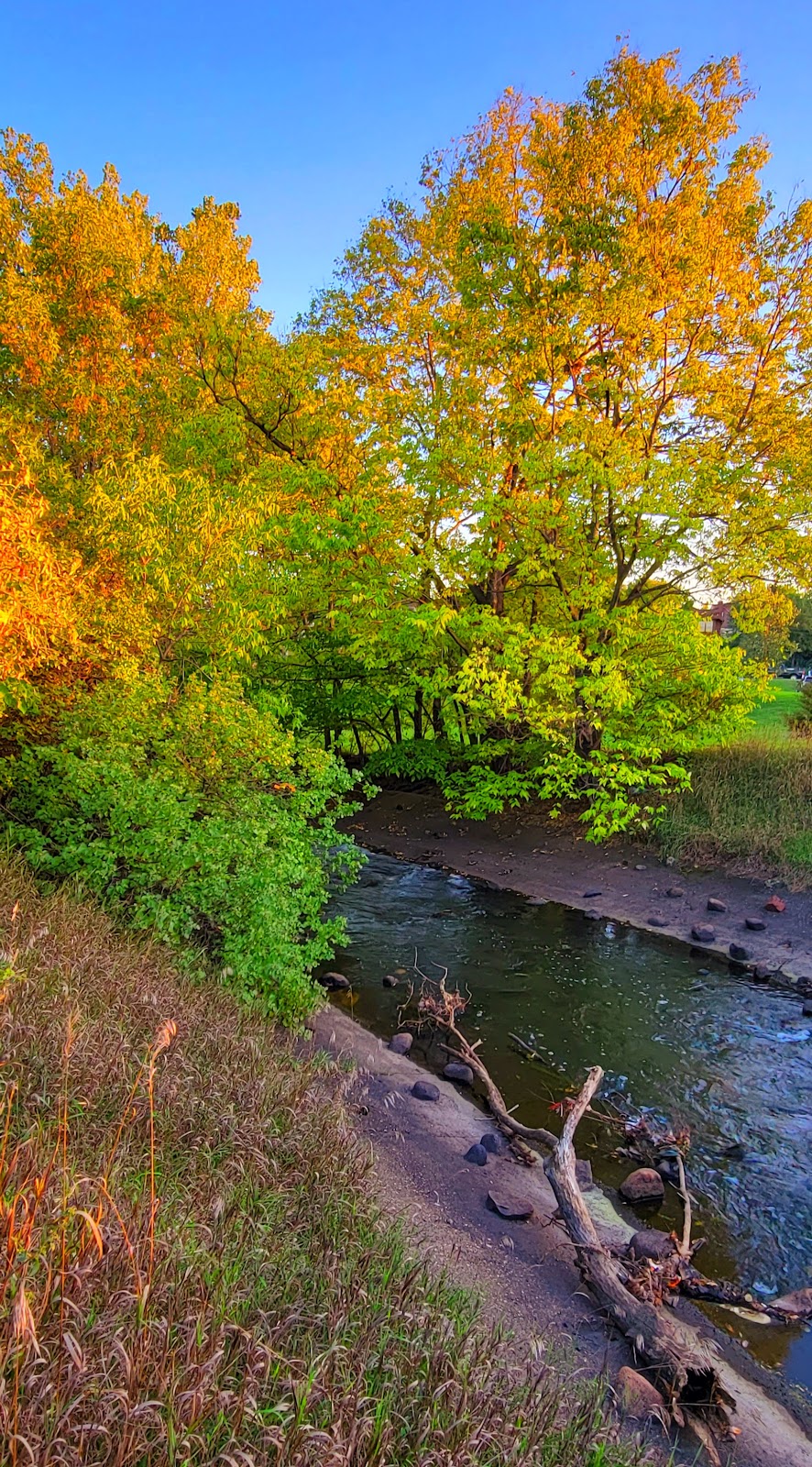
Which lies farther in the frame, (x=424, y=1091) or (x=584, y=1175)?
(x=424, y=1091)

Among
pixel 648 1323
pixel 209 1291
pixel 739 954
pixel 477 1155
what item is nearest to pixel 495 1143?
pixel 477 1155

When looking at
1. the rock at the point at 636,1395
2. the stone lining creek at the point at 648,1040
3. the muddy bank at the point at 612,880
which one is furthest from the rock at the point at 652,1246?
the muddy bank at the point at 612,880

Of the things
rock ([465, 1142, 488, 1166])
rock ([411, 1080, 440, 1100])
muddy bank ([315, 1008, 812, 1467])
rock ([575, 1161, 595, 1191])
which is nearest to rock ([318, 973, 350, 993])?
muddy bank ([315, 1008, 812, 1467])

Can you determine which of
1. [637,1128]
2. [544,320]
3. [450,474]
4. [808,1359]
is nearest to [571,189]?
[544,320]

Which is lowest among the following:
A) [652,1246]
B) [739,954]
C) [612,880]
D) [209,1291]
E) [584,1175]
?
[584,1175]

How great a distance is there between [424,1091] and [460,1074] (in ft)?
2.19

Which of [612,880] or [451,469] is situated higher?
[451,469]

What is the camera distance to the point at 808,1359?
4.11 metres

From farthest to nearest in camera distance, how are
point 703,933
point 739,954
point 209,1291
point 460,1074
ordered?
point 703,933 → point 739,954 → point 460,1074 → point 209,1291

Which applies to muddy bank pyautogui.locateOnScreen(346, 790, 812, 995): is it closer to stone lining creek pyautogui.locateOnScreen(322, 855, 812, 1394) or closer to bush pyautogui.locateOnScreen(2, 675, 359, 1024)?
stone lining creek pyautogui.locateOnScreen(322, 855, 812, 1394)

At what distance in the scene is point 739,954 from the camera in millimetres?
9812

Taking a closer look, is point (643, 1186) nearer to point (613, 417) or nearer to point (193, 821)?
point (193, 821)

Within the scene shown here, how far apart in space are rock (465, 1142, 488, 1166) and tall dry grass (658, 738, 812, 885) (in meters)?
7.94

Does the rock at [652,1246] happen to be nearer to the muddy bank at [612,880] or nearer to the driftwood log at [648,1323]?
the driftwood log at [648,1323]
